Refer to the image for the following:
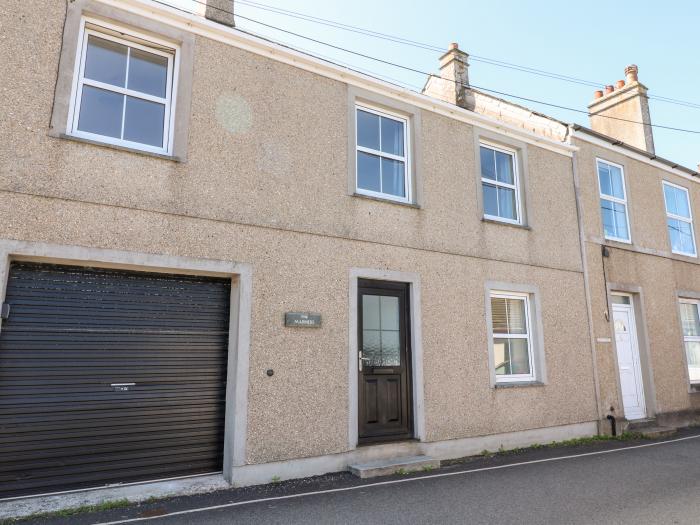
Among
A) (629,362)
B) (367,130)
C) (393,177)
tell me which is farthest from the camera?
(629,362)

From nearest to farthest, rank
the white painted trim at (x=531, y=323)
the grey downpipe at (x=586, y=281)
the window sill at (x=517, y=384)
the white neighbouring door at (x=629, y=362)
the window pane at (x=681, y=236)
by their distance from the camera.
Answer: the window sill at (x=517, y=384) → the white painted trim at (x=531, y=323) → the grey downpipe at (x=586, y=281) → the white neighbouring door at (x=629, y=362) → the window pane at (x=681, y=236)

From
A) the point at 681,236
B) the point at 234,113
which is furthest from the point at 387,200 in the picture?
the point at 681,236

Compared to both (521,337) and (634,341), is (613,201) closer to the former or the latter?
(634,341)

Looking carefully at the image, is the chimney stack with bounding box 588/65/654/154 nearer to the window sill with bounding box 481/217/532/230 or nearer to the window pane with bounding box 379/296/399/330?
the window sill with bounding box 481/217/532/230

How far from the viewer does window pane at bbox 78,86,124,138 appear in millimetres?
5805

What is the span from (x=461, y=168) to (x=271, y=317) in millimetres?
4464

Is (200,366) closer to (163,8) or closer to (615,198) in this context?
(163,8)

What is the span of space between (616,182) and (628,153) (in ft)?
2.70

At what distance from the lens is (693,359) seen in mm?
11516

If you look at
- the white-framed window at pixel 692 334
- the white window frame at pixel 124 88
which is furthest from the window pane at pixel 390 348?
the white-framed window at pixel 692 334

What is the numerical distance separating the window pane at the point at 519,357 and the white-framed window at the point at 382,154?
329cm

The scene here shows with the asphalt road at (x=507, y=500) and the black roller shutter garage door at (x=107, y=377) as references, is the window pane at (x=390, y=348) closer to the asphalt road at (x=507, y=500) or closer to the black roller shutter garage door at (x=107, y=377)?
the asphalt road at (x=507, y=500)

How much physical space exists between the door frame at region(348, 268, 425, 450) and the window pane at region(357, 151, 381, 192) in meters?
1.44

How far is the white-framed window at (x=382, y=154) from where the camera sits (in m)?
7.77
